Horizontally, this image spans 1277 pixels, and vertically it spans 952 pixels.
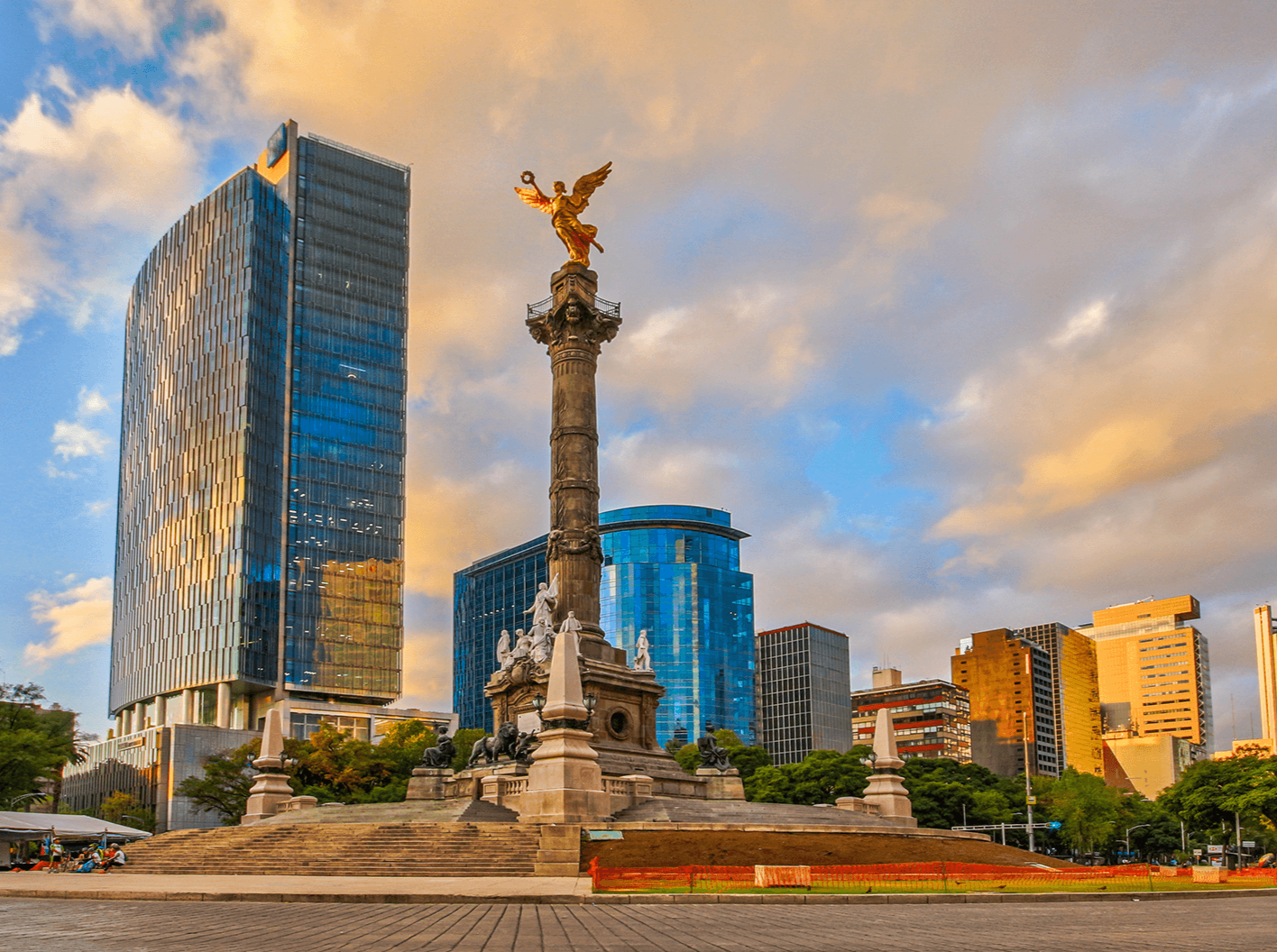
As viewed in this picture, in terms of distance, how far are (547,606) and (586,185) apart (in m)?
19.4

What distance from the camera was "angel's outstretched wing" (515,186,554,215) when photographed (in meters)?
51.3

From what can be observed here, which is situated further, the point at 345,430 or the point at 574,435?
the point at 345,430

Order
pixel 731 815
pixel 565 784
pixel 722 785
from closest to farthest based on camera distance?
1. pixel 565 784
2. pixel 731 815
3. pixel 722 785

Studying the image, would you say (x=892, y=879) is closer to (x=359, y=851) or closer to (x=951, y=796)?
(x=359, y=851)

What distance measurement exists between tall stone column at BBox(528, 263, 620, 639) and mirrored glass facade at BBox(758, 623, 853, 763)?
132m

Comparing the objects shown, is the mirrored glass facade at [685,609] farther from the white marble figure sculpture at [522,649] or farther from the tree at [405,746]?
the white marble figure sculpture at [522,649]

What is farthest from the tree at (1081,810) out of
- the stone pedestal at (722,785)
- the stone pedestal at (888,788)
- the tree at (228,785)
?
the tree at (228,785)

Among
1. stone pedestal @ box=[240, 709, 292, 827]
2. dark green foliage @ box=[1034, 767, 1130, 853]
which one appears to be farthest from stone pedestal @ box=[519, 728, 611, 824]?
dark green foliage @ box=[1034, 767, 1130, 853]

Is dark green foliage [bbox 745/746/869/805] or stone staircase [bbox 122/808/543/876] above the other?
stone staircase [bbox 122/808/543/876]

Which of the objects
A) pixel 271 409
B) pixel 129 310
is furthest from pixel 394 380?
pixel 129 310

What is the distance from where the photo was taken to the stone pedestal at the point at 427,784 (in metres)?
40.8

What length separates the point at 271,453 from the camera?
378 feet

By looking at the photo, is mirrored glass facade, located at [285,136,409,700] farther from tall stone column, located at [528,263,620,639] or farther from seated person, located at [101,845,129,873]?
seated person, located at [101,845,129,873]

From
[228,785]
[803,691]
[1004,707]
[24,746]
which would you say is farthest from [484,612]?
[24,746]
